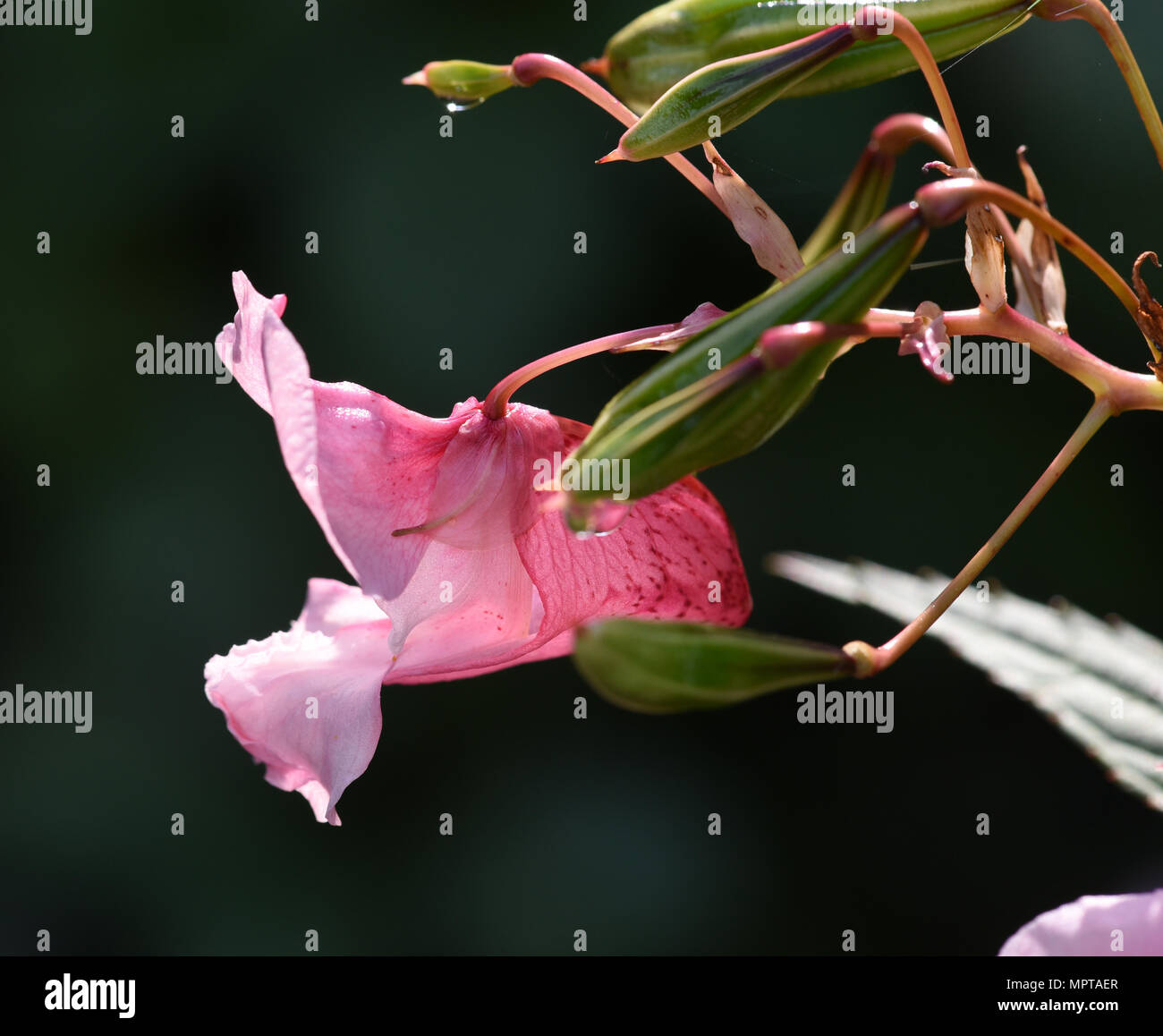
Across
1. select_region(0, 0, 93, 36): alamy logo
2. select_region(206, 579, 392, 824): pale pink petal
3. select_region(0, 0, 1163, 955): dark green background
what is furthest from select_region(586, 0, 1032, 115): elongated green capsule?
select_region(0, 0, 93, 36): alamy logo

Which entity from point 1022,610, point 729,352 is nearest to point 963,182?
point 729,352

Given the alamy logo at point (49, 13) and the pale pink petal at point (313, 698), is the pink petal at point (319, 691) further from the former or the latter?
the alamy logo at point (49, 13)

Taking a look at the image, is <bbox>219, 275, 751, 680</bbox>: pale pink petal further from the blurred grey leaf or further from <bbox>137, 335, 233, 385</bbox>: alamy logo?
<bbox>137, 335, 233, 385</bbox>: alamy logo

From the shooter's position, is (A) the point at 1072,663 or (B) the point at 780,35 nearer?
(B) the point at 780,35

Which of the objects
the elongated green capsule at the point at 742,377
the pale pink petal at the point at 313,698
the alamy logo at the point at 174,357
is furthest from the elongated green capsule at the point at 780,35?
the alamy logo at the point at 174,357

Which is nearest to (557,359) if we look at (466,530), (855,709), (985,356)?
(466,530)

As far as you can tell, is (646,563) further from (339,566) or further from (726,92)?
(339,566)
